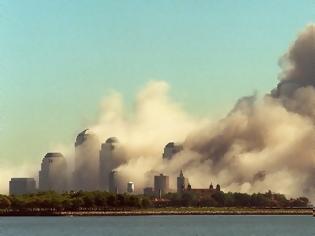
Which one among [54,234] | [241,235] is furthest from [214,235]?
[54,234]

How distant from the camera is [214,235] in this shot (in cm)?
17525

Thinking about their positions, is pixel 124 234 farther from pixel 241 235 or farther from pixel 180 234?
pixel 241 235

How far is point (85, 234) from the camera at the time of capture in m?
176

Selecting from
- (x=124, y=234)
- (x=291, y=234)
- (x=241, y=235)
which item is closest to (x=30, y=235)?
(x=124, y=234)

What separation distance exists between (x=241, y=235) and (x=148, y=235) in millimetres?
20495

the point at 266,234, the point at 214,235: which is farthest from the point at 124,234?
the point at 266,234

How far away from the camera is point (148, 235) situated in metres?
173

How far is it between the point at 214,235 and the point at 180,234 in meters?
7.47

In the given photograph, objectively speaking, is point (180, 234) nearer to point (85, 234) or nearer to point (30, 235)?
point (85, 234)

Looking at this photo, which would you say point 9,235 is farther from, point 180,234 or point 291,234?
point 291,234

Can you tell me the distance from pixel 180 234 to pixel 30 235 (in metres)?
32.9

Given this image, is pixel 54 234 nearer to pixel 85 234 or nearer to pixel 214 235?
pixel 85 234

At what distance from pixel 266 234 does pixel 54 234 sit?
4783 cm

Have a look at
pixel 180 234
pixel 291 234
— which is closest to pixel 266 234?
pixel 291 234
